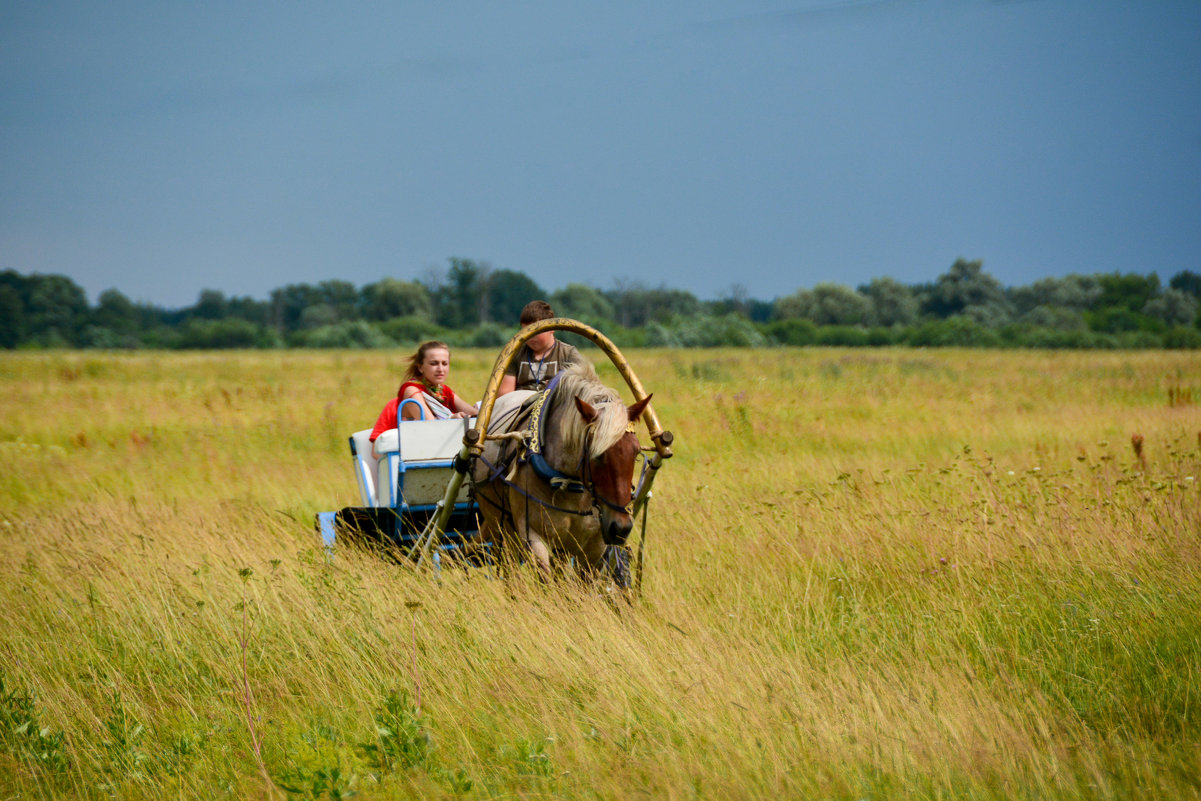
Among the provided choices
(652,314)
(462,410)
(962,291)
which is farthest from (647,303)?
(462,410)

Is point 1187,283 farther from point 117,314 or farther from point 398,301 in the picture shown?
point 117,314

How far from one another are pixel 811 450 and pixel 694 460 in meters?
1.89

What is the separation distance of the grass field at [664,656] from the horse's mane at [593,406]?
86 cm

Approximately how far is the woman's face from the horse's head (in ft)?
6.70

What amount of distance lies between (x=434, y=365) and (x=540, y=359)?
2.57ft

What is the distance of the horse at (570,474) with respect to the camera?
4.32 meters

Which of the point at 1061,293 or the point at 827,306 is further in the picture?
the point at 827,306

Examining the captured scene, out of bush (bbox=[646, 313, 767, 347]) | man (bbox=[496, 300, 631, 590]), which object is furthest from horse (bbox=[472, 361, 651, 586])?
bush (bbox=[646, 313, 767, 347])

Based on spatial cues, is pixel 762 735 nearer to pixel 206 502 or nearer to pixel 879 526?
pixel 879 526

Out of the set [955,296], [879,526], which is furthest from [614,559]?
[955,296]

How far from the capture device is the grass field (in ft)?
10.5

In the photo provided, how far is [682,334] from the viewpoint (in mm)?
58719

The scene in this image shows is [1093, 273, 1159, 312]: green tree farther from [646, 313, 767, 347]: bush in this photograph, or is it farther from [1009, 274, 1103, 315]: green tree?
[646, 313, 767, 347]: bush

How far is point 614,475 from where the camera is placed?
430cm
